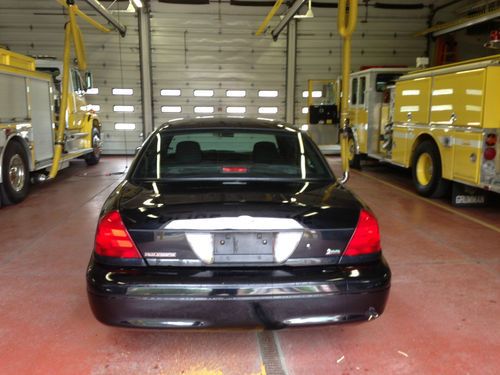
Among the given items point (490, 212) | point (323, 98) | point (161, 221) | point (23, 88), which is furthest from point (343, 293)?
point (323, 98)

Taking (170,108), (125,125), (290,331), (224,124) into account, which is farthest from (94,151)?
(290,331)

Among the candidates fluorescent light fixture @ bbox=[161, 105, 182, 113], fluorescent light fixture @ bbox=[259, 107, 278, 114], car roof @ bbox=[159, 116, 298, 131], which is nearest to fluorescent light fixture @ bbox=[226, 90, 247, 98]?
fluorescent light fixture @ bbox=[259, 107, 278, 114]

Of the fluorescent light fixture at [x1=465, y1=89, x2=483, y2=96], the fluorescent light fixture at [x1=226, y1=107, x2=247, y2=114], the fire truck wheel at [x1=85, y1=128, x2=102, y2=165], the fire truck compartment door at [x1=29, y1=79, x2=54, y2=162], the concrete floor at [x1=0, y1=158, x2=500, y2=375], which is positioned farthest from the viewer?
the fluorescent light fixture at [x1=226, y1=107, x2=247, y2=114]

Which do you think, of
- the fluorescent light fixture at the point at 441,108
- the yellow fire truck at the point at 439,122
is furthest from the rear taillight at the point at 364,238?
the fluorescent light fixture at the point at 441,108

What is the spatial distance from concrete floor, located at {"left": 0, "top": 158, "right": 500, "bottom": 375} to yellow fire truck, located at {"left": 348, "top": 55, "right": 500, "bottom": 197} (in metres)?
1.27

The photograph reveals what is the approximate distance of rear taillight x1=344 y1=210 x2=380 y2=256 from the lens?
249cm

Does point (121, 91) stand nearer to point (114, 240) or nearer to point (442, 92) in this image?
point (442, 92)

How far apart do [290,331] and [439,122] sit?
5.29m

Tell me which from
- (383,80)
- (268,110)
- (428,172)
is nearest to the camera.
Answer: (428,172)

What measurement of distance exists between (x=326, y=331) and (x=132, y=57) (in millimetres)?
12933

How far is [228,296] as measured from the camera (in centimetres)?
231

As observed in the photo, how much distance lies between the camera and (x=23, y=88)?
7.34 metres

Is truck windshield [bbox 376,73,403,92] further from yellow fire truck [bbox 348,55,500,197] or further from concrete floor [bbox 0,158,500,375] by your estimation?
concrete floor [bbox 0,158,500,375]

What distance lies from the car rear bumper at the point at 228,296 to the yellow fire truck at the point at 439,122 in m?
4.64
